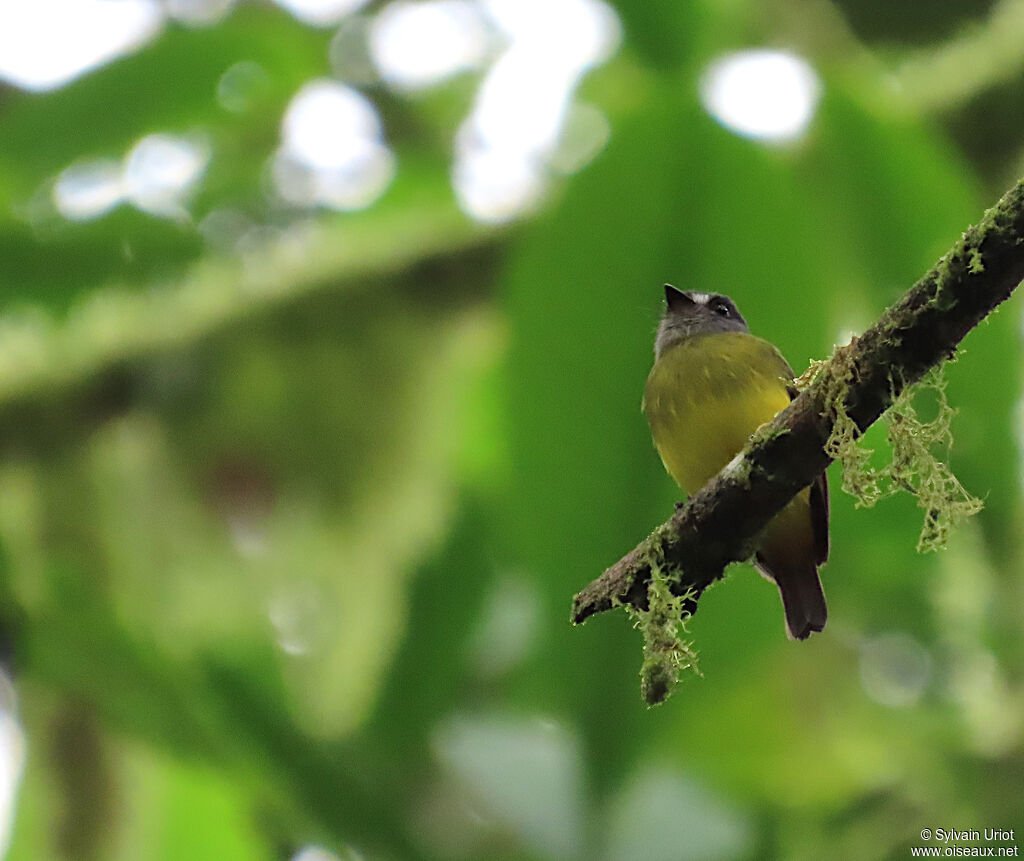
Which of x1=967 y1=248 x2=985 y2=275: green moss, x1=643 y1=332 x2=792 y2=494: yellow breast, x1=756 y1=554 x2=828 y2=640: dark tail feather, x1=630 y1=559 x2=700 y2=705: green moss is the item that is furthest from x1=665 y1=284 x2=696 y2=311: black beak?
x1=967 y1=248 x2=985 y2=275: green moss

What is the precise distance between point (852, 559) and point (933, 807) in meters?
0.40

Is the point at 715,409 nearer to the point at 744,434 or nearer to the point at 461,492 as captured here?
the point at 744,434

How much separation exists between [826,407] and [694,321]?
3.80 feet

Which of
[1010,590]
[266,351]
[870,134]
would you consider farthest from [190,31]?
[1010,590]

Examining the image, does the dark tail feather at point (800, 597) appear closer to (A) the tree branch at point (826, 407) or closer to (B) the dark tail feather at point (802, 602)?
(B) the dark tail feather at point (802, 602)

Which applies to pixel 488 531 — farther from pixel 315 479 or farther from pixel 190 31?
pixel 190 31

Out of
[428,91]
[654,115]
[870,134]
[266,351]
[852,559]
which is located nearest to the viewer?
[654,115]

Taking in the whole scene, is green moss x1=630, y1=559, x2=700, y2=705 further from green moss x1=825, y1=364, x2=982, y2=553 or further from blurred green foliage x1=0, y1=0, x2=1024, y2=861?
blurred green foliage x1=0, y1=0, x2=1024, y2=861

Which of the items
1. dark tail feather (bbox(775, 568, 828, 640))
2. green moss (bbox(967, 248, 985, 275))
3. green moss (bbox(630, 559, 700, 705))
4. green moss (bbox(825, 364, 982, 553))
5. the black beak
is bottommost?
green moss (bbox(630, 559, 700, 705))

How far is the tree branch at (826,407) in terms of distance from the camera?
92 cm

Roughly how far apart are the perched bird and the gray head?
8.2 inches

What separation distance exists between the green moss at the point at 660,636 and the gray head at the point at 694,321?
2.87 feet

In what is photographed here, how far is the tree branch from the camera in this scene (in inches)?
36.4

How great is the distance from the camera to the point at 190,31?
7.48ft
